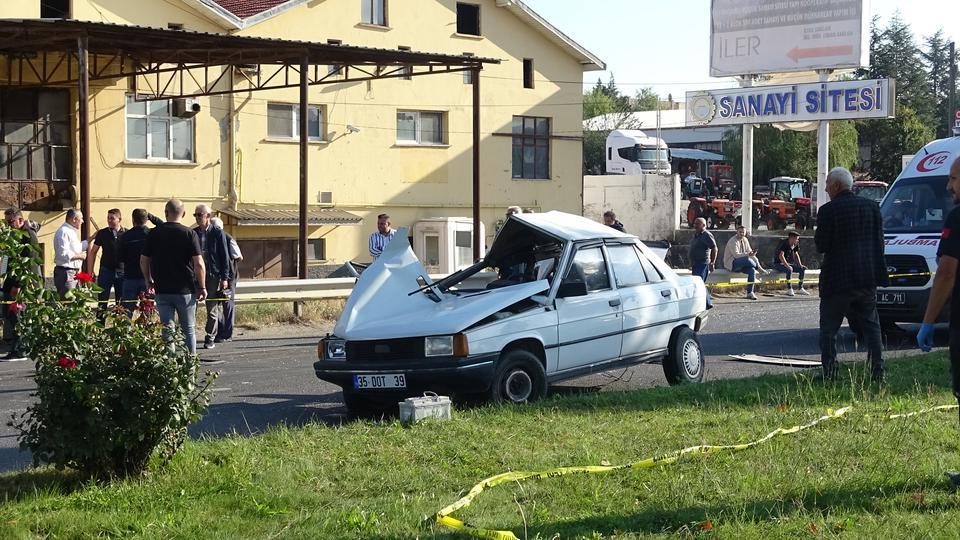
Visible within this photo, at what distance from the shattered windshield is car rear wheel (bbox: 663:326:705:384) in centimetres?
583

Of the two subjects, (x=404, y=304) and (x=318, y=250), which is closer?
(x=404, y=304)

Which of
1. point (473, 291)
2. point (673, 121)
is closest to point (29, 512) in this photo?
point (473, 291)

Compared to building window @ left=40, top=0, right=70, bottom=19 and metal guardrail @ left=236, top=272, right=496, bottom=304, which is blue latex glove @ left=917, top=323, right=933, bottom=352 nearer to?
metal guardrail @ left=236, top=272, right=496, bottom=304

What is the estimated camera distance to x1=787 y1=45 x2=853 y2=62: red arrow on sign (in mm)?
34688

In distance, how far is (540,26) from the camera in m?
38.4

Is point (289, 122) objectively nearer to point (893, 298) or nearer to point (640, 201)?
point (640, 201)

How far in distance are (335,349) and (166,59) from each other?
19.1 metres

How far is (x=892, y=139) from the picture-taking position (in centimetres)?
6819

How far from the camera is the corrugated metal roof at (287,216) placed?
3203 centimetres

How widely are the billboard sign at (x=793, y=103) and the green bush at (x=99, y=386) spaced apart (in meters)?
30.2

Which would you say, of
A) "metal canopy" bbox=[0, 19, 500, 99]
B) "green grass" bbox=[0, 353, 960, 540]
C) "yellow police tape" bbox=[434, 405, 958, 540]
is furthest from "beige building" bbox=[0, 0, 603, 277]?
"yellow police tape" bbox=[434, 405, 958, 540]

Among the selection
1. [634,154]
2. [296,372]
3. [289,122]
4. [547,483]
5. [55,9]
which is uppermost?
[55,9]

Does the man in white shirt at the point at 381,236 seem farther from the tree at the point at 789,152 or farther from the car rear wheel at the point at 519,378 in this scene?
the tree at the point at 789,152

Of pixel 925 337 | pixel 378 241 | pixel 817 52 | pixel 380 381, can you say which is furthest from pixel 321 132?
pixel 925 337
